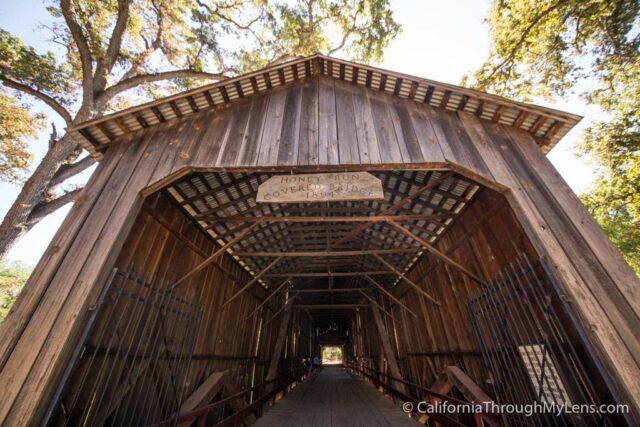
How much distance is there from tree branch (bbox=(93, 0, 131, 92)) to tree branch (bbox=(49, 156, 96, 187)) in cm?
262

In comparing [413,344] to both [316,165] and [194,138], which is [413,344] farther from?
[194,138]

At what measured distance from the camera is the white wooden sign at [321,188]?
12.5 ft

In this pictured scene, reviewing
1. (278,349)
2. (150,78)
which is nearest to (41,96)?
(150,78)

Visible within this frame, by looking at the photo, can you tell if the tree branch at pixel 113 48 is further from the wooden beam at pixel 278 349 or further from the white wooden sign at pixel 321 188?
the wooden beam at pixel 278 349

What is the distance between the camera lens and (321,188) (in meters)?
3.96

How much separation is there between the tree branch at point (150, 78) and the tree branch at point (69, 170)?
95.3 inches

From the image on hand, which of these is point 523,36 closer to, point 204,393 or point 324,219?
point 324,219

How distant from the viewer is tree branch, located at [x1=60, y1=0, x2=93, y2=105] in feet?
24.0

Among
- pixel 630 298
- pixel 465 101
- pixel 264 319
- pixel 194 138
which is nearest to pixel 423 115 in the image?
pixel 465 101

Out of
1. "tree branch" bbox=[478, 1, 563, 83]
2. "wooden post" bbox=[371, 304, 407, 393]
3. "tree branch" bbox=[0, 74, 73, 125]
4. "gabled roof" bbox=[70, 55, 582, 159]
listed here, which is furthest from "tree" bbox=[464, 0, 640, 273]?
"tree branch" bbox=[0, 74, 73, 125]

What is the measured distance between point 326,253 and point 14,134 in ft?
40.7

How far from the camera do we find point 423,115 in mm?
4504

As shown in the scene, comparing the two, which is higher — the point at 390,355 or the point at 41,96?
the point at 41,96

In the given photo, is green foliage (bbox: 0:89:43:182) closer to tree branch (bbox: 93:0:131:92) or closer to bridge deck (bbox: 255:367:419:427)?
tree branch (bbox: 93:0:131:92)
